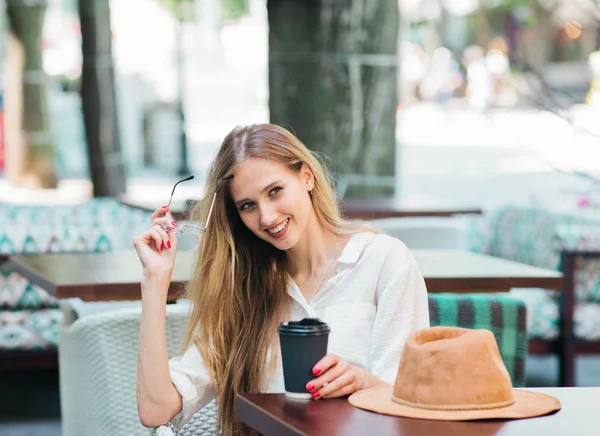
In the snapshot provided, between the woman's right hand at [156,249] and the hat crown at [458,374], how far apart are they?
2.37 ft

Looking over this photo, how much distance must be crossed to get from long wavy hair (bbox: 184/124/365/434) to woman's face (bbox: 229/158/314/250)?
0.03 meters

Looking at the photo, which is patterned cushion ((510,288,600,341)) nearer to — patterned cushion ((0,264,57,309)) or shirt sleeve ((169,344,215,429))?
patterned cushion ((0,264,57,309))

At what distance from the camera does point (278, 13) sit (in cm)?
673

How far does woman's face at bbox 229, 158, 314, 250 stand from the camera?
277 cm

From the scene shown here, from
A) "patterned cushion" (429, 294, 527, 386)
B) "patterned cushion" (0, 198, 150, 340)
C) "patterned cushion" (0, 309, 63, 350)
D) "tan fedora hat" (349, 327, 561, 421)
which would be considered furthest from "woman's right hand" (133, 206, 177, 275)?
"patterned cushion" (0, 309, 63, 350)

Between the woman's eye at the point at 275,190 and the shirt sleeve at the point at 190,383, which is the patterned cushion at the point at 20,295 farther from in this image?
the woman's eye at the point at 275,190

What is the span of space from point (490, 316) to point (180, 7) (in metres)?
13.0

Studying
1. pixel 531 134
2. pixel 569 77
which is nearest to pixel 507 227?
pixel 531 134

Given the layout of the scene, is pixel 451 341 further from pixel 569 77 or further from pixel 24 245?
pixel 569 77

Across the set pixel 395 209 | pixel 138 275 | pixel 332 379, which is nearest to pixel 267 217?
pixel 332 379

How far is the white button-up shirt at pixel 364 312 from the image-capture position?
2.65 metres

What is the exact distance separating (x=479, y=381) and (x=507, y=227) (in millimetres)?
4766

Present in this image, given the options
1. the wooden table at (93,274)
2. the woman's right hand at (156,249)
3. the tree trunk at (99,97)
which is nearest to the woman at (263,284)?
the woman's right hand at (156,249)

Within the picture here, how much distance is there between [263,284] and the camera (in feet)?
9.50
